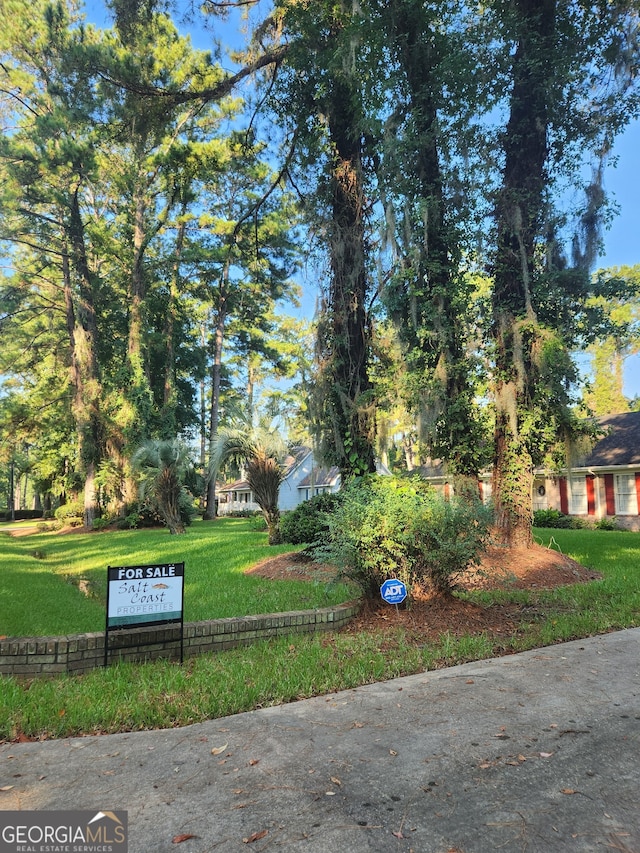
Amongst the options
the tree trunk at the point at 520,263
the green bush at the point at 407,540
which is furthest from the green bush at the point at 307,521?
the green bush at the point at 407,540

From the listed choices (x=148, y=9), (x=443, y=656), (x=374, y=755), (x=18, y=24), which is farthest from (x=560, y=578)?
(x=18, y=24)

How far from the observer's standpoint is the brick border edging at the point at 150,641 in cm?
428

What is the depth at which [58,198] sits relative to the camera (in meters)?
22.1

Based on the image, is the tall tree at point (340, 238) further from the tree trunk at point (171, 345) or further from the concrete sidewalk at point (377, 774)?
the tree trunk at point (171, 345)

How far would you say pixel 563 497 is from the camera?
22.1m

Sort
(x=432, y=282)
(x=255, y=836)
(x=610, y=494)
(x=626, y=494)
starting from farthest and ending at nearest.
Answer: (x=610, y=494) < (x=626, y=494) < (x=432, y=282) < (x=255, y=836)

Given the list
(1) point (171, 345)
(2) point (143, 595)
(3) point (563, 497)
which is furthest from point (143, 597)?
(1) point (171, 345)

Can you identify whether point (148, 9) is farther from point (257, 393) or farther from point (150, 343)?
point (257, 393)

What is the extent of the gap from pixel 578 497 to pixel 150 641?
2061 cm

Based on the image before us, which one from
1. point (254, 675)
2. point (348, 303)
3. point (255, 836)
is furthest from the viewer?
point (348, 303)

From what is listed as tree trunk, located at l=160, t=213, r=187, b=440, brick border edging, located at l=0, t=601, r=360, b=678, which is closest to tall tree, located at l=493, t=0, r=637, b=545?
brick border edging, located at l=0, t=601, r=360, b=678

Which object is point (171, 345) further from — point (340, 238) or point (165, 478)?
point (340, 238)

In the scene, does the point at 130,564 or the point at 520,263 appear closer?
the point at 520,263

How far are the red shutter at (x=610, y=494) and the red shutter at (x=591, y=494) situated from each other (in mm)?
528
